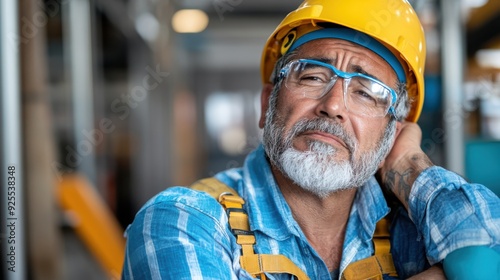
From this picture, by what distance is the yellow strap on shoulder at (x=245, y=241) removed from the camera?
1616mm

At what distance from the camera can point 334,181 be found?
1756 mm

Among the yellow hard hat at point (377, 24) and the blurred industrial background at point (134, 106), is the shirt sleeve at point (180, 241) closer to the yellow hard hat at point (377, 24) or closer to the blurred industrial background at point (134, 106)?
the yellow hard hat at point (377, 24)

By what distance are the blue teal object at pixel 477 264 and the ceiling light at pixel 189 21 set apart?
21.8 feet

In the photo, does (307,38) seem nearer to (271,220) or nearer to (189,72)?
(271,220)

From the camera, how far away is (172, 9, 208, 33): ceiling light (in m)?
7.89

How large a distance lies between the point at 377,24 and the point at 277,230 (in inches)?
28.3

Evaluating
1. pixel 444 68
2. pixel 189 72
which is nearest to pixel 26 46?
pixel 444 68

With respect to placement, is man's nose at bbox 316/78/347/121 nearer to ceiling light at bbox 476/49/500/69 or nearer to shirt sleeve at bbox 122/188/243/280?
shirt sleeve at bbox 122/188/243/280

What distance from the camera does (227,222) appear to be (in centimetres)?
168

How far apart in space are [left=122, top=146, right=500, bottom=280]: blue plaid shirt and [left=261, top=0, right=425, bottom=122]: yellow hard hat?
435 millimetres

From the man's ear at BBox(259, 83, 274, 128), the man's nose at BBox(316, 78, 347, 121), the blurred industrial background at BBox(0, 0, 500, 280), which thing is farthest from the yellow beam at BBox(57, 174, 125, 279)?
the man's nose at BBox(316, 78, 347, 121)

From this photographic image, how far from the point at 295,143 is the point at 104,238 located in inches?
100

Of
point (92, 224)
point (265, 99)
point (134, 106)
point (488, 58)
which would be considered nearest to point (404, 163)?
point (265, 99)

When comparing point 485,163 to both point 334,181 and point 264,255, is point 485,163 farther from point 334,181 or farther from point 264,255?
point 264,255
